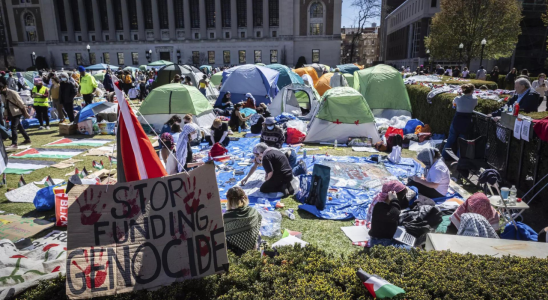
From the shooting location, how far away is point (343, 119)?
10.1m

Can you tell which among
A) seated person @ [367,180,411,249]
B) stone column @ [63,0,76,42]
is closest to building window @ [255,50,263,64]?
stone column @ [63,0,76,42]

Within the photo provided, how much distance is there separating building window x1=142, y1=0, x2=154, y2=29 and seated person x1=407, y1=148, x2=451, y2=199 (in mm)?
58770

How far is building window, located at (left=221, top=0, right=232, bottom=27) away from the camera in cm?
5497

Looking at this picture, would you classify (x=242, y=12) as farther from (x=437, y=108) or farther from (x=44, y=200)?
(x=44, y=200)

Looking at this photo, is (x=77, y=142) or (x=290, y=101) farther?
(x=290, y=101)

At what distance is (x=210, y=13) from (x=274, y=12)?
1033cm

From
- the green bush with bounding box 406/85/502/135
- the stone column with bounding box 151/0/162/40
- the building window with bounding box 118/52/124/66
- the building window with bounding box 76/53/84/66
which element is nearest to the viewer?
the green bush with bounding box 406/85/502/135

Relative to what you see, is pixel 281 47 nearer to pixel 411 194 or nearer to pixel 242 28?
pixel 242 28

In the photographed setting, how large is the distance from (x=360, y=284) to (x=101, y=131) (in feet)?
35.8

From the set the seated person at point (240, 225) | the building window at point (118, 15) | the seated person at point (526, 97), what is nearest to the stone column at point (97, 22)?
the building window at point (118, 15)

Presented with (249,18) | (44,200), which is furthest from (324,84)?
(249,18)

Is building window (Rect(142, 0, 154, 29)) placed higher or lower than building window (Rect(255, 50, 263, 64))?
higher

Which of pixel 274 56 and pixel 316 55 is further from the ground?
pixel 316 55

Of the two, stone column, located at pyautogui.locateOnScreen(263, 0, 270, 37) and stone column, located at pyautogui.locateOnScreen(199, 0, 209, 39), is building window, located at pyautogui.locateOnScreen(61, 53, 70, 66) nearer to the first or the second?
stone column, located at pyautogui.locateOnScreen(199, 0, 209, 39)
